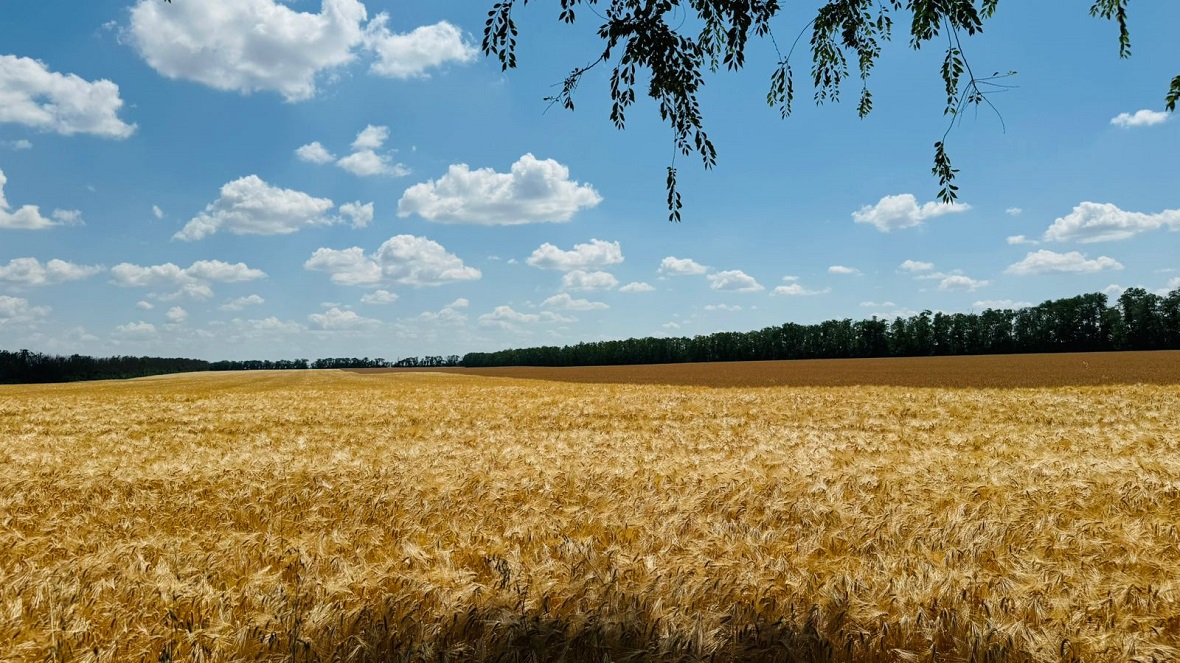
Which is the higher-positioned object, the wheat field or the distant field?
the wheat field

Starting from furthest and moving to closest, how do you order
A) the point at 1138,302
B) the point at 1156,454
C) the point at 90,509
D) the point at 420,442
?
the point at 1138,302 < the point at 420,442 < the point at 1156,454 < the point at 90,509

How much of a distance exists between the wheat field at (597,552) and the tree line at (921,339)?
10767 cm

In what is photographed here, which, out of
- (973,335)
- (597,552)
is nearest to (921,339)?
(973,335)

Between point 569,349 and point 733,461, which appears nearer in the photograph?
point 733,461

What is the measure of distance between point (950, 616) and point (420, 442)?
380 inches

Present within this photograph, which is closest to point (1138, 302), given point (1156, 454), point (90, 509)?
point (1156, 454)

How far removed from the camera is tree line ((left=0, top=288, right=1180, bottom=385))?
89.0 meters

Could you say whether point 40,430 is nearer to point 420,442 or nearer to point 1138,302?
point 420,442

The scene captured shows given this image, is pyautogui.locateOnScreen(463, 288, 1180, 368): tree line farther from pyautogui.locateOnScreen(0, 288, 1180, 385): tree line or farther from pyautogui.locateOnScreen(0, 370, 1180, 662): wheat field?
pyautogui.locateOnScreen(0, 370, 1180, 662): wheat field

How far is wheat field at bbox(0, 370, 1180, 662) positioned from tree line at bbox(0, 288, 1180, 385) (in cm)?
10767

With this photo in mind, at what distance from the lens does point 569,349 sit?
511 feet

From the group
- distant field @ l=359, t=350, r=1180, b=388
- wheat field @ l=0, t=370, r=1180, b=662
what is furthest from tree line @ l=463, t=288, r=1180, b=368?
wheat field @ l=0, t=370, r=1180, b=662

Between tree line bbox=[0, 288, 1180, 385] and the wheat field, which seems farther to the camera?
tree line bbox=[0, 288, 1180, 385]

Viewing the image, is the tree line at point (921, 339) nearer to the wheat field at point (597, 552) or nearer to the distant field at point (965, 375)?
the distant field at point (965, 375)
